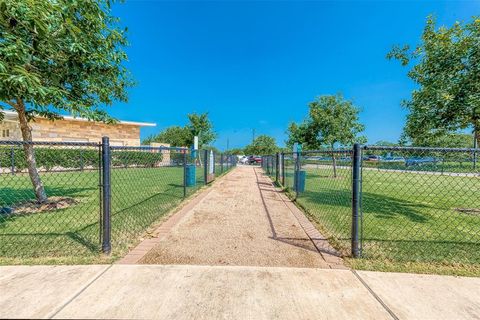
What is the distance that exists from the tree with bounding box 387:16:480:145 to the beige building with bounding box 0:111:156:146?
1744 cm

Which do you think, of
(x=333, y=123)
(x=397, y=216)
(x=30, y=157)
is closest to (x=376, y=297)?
(x=397, y=216)

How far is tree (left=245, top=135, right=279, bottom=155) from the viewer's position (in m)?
54.4

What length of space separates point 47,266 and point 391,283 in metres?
3.97

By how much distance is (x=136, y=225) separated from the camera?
456 cm

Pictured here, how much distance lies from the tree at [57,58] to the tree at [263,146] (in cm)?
4806

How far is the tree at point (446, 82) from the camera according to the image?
505 cm

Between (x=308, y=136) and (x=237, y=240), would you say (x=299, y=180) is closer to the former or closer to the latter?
(x=237, y=240)

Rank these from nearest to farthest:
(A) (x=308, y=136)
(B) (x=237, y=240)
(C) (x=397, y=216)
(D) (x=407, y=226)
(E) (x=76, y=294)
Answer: (E) (x=76, y=294), (B) (x=237, y=240), (D) (x=407, y=226), (C) (x=397, y=216), (A) (x=308, y=136)

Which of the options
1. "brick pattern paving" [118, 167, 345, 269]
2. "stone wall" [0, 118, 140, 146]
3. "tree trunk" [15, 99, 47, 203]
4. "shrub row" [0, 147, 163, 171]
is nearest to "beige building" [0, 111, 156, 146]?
"stone wall" [0, 118, 140, 146]

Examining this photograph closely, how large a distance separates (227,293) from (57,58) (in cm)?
530

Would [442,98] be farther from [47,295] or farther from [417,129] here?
[47,295]

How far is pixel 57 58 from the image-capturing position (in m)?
4.73

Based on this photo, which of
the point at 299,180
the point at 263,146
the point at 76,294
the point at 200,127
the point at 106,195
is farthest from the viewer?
the point at 263,146

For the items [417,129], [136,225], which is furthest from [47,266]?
[417,129]
